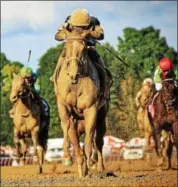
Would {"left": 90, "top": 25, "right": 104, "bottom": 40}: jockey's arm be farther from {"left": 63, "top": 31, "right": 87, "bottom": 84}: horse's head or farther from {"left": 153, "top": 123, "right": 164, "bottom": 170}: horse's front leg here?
{"left": 153, "top": 123, "right": 164, "bottom": 170}: horse's front leg

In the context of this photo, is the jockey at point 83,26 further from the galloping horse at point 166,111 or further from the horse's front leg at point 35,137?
the horse's front leg at point 35,137

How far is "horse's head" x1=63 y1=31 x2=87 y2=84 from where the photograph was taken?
1593cm

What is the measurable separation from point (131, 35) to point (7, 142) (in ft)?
88.5

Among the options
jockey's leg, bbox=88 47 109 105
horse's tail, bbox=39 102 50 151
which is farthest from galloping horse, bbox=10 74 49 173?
jockey's leg, bbox=88 47 109 105

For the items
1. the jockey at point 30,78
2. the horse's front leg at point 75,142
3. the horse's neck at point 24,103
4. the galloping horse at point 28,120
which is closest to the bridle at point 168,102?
the galloping horse at point 28,120

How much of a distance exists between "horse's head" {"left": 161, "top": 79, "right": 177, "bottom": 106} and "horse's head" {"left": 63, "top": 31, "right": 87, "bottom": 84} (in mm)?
5519

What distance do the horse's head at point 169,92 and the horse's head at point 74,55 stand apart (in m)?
5.52

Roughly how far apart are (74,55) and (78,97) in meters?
1.04

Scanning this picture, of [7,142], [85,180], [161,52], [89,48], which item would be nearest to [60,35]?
[89,48]

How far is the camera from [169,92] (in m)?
21.4

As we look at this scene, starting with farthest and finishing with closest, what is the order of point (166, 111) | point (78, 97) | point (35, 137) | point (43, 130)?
1. point (43, 130)
2. point (35, 137)
3. point (166, 111)
4. point (78, 97)

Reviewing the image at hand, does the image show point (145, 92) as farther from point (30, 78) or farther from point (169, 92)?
point (169, 92)

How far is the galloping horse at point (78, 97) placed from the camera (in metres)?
16.1

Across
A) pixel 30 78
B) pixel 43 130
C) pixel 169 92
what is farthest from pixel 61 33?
pixel 43 130
